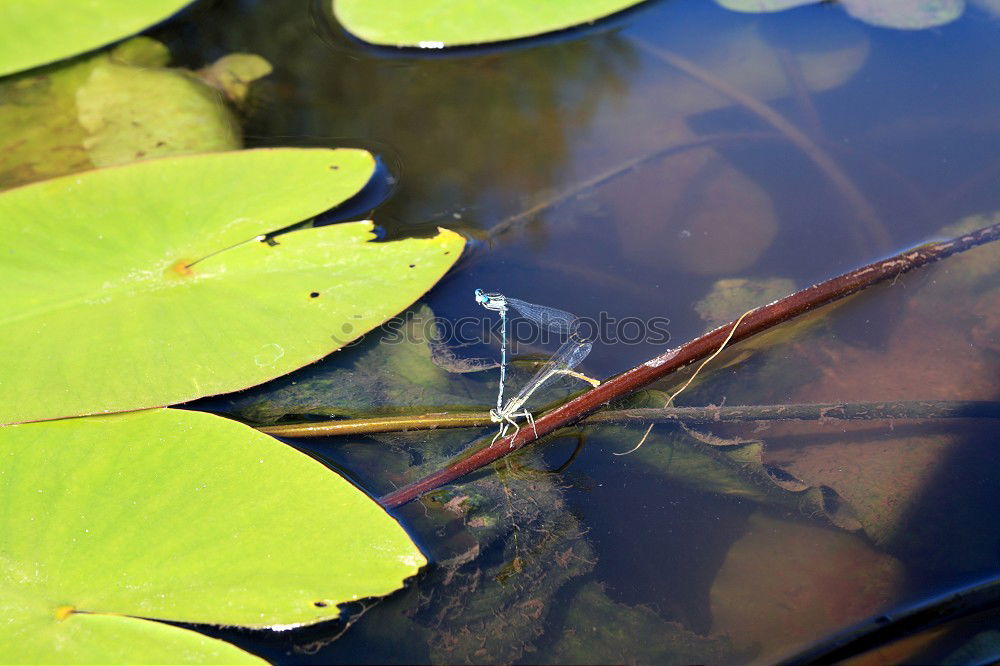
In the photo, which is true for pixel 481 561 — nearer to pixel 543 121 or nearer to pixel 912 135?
pixel 543 121

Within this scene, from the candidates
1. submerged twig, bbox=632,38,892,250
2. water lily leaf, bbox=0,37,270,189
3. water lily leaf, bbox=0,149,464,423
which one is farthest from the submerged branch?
water lily leaf, bbox=0,37,270,189

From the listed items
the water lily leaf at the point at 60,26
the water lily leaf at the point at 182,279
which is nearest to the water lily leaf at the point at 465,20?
the water lily leaf at the point at 60,26

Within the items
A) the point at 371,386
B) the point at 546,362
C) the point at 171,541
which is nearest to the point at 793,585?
the point at 546,362

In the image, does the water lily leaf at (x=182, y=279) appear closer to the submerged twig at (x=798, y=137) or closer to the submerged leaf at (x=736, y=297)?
the submerged leaf at (x=736, y=297)

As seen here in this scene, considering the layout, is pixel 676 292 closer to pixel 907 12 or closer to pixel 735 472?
pixel 735 472

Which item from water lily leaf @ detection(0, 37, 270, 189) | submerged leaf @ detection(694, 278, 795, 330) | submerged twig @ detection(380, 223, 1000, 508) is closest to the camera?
submerged twig @ detection(380, 223, 1000, 508)

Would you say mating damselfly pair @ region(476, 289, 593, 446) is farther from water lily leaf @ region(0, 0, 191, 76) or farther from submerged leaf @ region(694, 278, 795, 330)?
water lily leaf @ region(0, 0, 191, 76)

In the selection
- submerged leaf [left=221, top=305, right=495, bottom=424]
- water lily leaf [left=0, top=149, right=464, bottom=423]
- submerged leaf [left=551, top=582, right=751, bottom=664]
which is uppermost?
water lily leaf [left=0, top=149, right=464, bottom=423]
